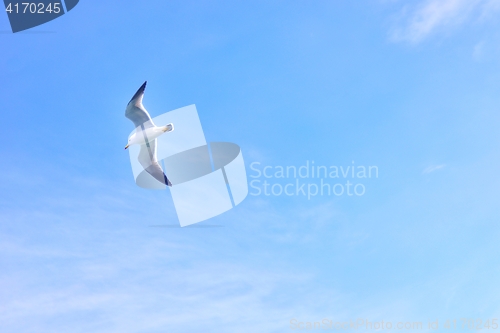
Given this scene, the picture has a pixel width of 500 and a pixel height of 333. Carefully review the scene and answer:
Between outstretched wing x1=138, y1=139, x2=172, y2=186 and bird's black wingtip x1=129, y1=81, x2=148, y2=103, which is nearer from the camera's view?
bird's black wingtip x1=129, y1=81, x2=148, y2=103

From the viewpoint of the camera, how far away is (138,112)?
3388cm

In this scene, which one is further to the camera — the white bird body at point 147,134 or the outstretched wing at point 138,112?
the white bird body at point 147,134

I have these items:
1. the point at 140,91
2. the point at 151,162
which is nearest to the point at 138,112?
the point at 140,91

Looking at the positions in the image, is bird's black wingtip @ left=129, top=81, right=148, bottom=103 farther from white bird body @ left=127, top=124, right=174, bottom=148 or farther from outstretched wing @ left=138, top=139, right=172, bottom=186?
outstretched wing @ left=138, top=139, right=172, bottom=186

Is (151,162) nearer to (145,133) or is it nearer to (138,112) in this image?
(145,133)

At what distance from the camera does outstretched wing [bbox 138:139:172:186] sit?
3588cm

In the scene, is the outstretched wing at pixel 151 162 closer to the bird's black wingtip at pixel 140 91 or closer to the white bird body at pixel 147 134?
the white bird body at pixel 147 134

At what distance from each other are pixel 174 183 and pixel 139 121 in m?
5.50

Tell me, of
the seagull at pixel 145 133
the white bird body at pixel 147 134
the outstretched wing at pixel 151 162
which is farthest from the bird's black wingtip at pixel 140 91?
the outstretched wing at pixel 151 162

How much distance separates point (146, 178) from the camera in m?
37.0

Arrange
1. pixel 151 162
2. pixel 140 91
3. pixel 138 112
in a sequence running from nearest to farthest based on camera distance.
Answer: pixel 140 91
pixel 138 112
pixel 151 162

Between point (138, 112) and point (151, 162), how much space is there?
4198 mm

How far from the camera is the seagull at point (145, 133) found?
33.5 metres

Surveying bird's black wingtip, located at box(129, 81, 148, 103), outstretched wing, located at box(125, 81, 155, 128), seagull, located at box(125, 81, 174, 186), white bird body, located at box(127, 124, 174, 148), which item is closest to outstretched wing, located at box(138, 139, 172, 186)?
seagull, located at box(125, 81, 174, 186)
